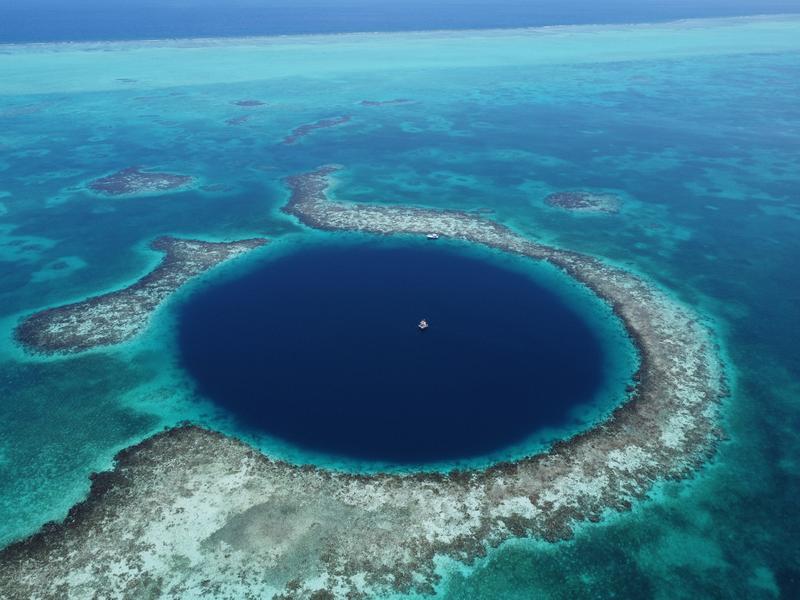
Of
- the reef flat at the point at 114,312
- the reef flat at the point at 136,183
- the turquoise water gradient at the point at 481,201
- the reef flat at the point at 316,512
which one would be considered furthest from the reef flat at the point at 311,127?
the reef flat at the point at 316,512

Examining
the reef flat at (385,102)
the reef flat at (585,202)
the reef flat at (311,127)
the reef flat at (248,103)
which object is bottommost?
the reef flat at (585,202)

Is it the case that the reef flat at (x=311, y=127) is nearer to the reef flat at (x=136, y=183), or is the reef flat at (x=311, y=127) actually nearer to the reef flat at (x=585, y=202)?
the reef flat at (x=136, y=183)

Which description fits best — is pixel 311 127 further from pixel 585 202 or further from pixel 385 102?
pixel 585 202

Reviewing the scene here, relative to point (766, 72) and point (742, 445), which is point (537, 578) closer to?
point (742, 445)

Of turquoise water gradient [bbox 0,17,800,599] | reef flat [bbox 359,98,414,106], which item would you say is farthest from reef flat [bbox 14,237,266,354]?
reef flat [bbox 359,98,414,106]

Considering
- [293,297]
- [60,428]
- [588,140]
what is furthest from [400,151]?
[60,428]
